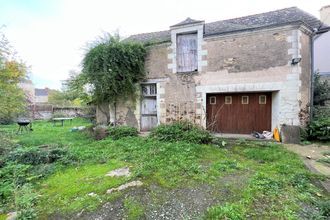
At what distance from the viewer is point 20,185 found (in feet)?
14.4

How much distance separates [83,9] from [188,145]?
8642 mm

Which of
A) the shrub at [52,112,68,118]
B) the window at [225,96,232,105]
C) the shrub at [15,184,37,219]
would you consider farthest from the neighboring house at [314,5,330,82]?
the shrub at [52,112,68,118]

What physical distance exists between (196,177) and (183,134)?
303 cm

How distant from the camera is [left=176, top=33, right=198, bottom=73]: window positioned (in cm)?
871

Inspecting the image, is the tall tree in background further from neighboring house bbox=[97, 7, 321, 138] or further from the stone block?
the stone block

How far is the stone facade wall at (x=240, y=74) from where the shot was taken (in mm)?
7297

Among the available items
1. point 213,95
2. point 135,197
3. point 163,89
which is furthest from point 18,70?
point 135,197

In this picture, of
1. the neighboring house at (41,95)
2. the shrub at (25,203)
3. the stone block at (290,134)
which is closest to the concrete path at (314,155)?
the stone block at (290,134)

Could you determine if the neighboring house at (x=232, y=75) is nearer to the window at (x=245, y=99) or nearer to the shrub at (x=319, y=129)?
the window at (x=245, y=99)

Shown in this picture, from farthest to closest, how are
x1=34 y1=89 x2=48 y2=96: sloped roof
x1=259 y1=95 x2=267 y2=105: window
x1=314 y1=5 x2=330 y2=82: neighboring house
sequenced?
1. x1=34 y1=89 x2=48 y2=96: sloped roof
2. x1=314 y1=5 x2=330 y2=82: neighboring house
3. x1=259 y1=95 x2=267 y2=105: window

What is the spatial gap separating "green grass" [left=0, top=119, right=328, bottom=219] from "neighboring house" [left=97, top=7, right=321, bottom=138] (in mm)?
1800

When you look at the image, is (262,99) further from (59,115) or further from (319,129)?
(59,115)

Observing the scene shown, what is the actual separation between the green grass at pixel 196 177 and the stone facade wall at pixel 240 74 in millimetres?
2016

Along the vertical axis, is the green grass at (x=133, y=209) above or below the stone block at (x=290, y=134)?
below
